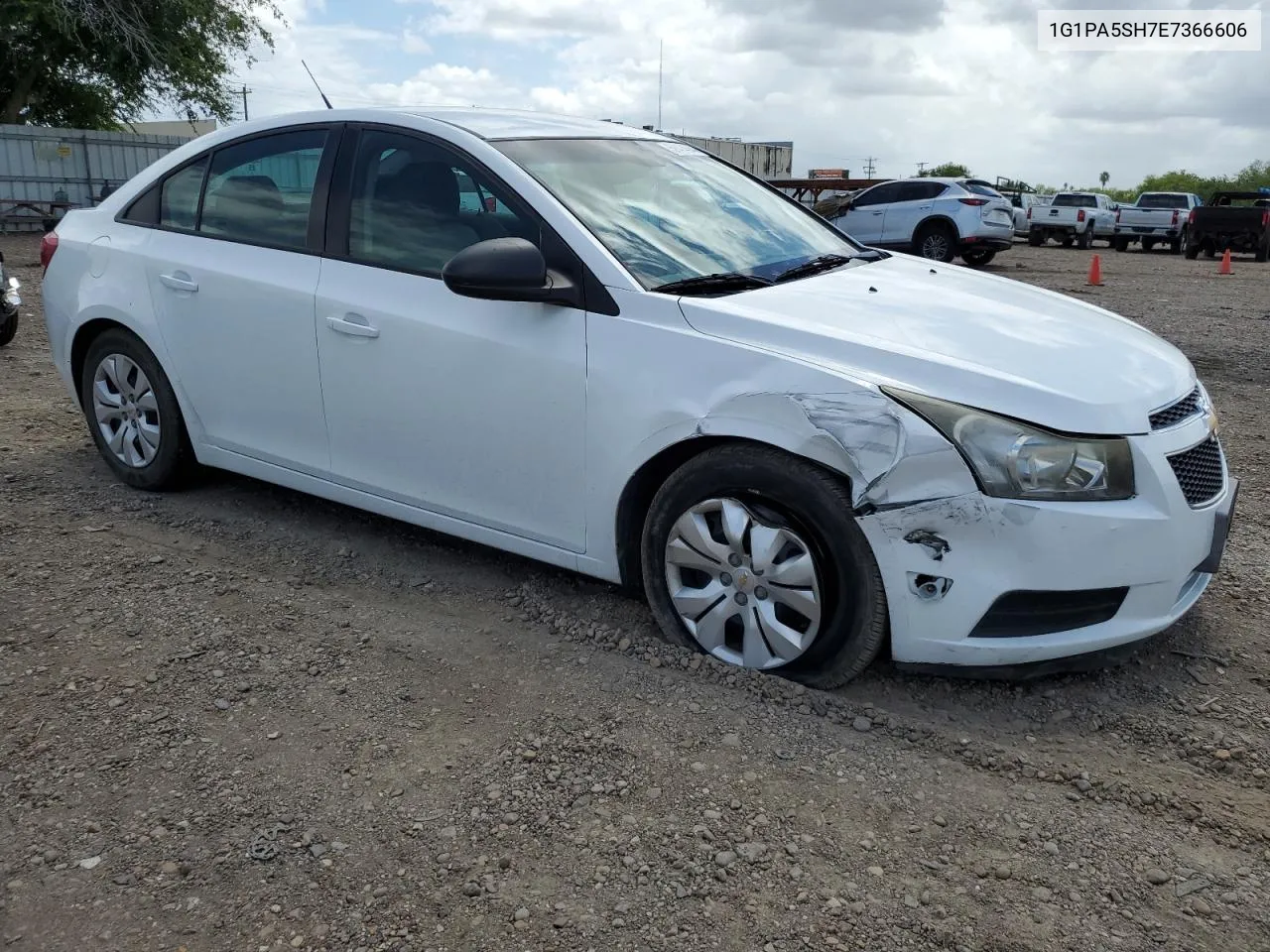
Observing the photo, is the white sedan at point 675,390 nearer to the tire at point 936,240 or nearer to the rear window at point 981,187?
the tire at point 936,240

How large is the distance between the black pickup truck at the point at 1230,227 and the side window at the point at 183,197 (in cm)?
2624

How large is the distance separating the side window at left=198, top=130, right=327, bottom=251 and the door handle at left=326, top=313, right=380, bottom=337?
41cm

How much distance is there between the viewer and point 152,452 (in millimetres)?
4902

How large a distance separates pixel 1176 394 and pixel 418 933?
8.42ft

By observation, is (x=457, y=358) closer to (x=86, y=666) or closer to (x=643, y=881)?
Result: (x=86, y=666)

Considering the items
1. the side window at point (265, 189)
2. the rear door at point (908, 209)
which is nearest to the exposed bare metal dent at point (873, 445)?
the side window at point (265, 189)

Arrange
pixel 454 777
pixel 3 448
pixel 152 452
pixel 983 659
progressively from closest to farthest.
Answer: pixel 454 777 < pixel 983 659 < pixel 152 452 < pixel 3 448

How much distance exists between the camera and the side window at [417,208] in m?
3.74

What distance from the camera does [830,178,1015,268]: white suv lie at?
1986 centimetres

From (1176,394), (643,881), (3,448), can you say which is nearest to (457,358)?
(643,881)

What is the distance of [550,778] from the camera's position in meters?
2.83

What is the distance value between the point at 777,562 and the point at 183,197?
10.2 feet

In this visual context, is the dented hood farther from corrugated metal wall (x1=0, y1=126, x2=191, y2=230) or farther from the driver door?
corrugated metal wall (x1=0, y1=126, x2=191, y2=230)

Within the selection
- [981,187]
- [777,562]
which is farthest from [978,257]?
[777,562]
